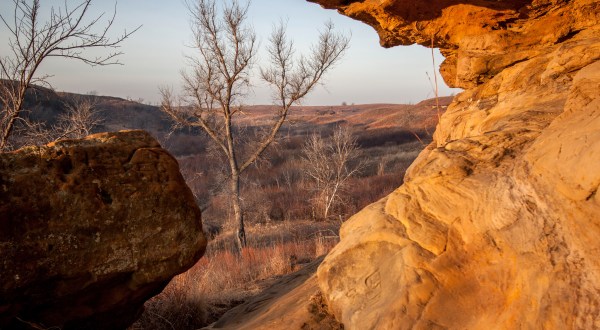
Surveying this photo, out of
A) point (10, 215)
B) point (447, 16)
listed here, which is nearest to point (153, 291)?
point (10, 215)

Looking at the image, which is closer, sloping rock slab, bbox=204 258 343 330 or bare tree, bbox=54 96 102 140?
sloping rock slab, bbox=204 258 343 330

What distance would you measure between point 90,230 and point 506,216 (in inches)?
135

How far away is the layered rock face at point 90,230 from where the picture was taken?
351cm

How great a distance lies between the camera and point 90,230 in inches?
149

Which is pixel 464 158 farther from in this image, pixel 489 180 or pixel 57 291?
pixel 57 291

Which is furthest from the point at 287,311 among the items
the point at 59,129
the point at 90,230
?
the point at 59,129

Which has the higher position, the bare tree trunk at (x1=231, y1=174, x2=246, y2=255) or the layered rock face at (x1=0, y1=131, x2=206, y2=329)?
the layered rock face at (x1=0, y1=131, x2=206, y2=329)

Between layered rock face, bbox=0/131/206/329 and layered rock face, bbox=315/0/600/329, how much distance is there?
1673mm

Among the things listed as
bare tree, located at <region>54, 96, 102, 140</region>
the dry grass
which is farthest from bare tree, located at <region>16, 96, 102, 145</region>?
the dry grass

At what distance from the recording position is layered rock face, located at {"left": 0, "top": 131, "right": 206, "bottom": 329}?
11.5 feet

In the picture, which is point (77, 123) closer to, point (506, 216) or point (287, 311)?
point (287, 311)

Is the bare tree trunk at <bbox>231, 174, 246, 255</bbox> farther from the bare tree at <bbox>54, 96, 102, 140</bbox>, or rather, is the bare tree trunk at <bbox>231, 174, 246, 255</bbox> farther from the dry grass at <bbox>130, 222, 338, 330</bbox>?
the bare tree at <bbox>54, 96, 102, 140</bbox>

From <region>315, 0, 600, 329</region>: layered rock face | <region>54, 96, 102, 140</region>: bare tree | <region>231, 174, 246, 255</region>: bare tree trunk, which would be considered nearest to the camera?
<region>315, 0, 600, 329</region>: layered rock face

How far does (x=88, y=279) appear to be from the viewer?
12.3 ft
